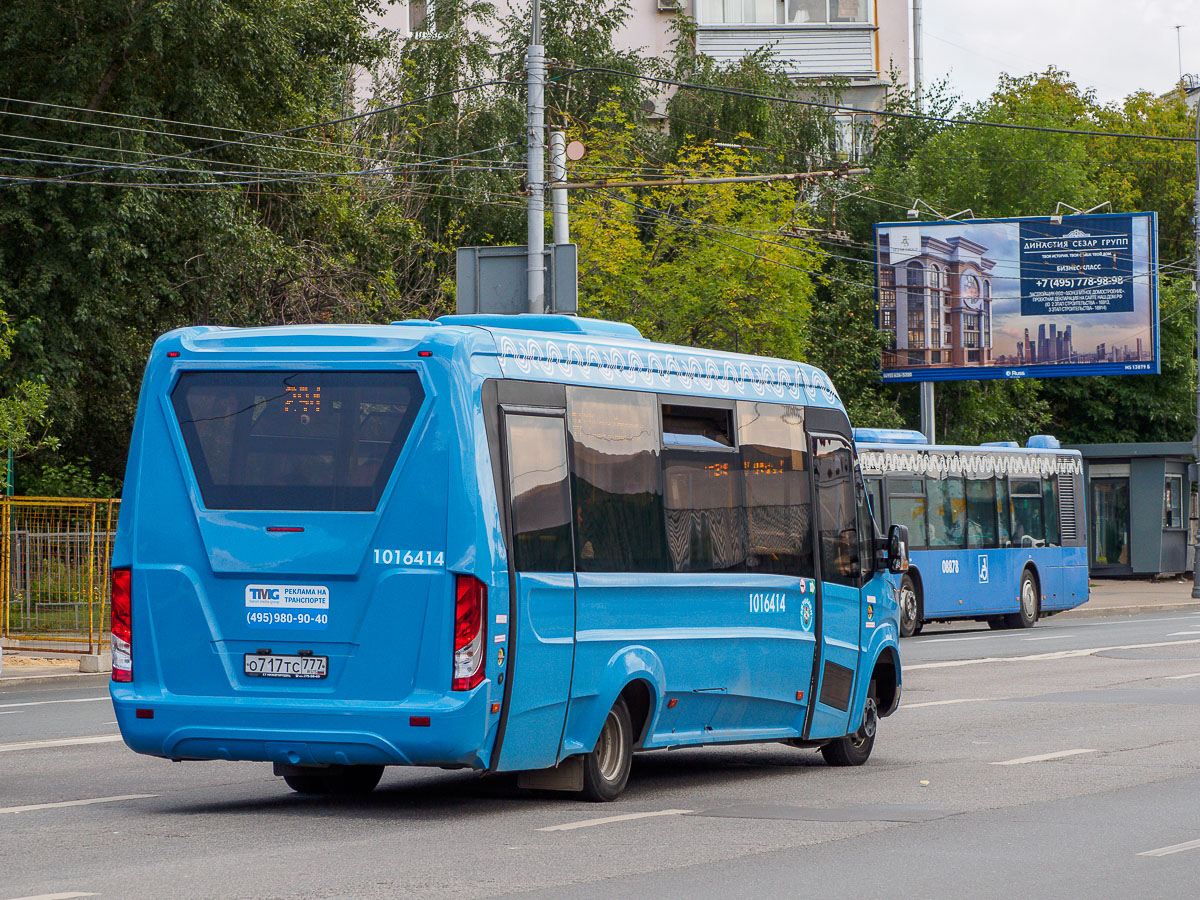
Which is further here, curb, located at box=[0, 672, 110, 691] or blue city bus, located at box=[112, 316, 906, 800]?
curb, located at box=[0, 672, 110, 691]

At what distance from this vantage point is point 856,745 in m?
12.8

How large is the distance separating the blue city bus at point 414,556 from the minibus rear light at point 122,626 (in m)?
0.02

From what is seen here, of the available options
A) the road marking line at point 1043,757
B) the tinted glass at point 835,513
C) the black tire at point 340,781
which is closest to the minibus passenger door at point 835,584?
the tinted glass at point 835,513

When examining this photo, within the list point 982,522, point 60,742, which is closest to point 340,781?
point 60,742

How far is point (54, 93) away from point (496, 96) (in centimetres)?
1755

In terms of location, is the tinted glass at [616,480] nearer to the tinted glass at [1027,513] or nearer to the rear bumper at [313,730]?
the rear bumper at [313,730]

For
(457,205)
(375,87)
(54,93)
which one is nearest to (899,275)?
(457,205)

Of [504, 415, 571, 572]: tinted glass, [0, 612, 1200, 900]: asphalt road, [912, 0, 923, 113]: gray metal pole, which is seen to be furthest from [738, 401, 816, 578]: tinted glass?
[912, 0, 923, 113]: gray metal pole

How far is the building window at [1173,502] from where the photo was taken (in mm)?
48875

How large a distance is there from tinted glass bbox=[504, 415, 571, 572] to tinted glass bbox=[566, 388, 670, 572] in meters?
0.13

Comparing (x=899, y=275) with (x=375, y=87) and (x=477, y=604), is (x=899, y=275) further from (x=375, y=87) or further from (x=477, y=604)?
(x=477, y=604)

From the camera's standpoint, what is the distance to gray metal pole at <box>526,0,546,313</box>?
926 inches

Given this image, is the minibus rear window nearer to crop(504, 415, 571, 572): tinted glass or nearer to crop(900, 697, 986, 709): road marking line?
crop(504, 415, 571, 572): tinted glass

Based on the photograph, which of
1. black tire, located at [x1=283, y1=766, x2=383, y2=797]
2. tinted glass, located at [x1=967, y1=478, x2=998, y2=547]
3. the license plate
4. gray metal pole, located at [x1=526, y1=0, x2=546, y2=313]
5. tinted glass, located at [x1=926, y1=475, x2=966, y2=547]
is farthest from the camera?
tinted glass, located at [x1=967, y1=478, x2=998, y2=547]
